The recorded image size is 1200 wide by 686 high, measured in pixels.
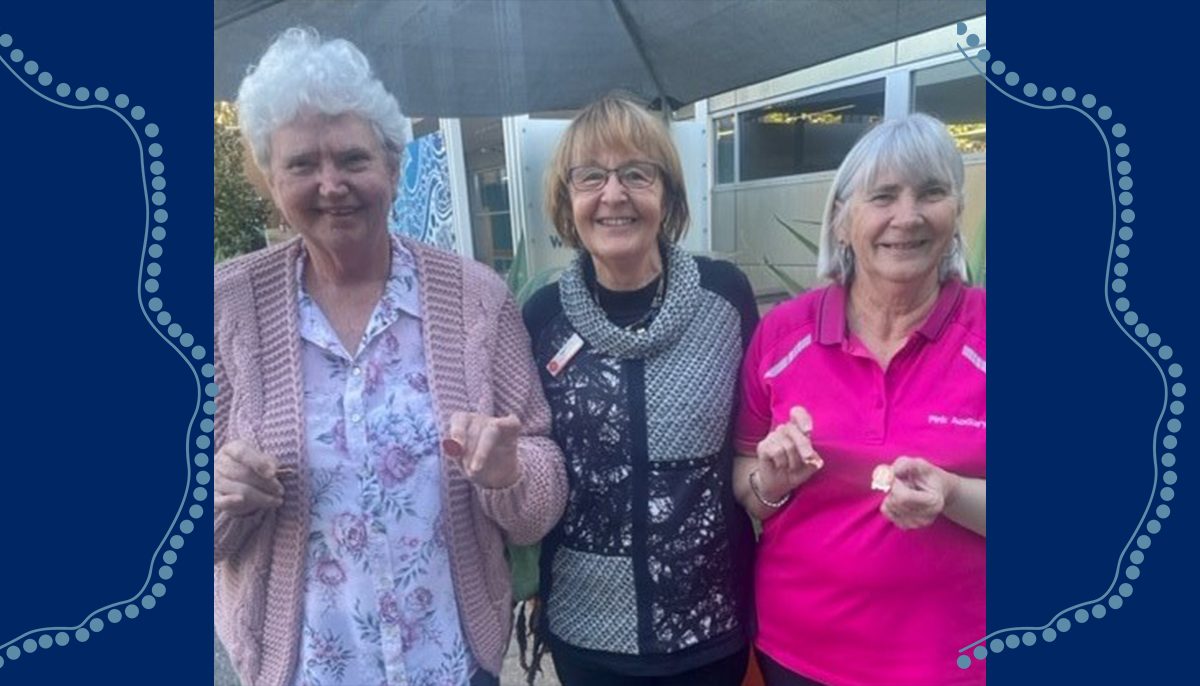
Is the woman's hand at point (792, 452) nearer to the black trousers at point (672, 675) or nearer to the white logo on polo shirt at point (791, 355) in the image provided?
the white logo on polo shirt at point (791, 355)

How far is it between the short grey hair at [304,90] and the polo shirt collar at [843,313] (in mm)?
802

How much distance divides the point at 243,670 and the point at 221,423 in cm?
43

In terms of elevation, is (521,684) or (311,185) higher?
(311,185)

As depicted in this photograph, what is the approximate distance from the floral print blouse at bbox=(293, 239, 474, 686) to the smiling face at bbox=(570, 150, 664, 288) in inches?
15.3

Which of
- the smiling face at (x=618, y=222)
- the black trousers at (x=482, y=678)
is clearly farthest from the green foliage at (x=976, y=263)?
the black trousers at (x=482, y=678)

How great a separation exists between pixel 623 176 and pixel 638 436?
0.51 metres

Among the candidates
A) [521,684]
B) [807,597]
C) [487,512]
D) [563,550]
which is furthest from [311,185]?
[521,684]

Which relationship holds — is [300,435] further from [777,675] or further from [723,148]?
[723,148]

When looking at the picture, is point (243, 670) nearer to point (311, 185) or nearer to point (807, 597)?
point (311, 185)

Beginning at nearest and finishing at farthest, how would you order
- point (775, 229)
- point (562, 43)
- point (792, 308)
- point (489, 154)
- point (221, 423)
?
point (221, 423) < point (792, 308) < point (562, 43) < point (775, 229) < point (489, 154)

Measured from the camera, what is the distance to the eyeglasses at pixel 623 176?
1580 mm

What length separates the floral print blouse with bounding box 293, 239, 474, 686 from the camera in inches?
50.6

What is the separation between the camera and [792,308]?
148 cm
